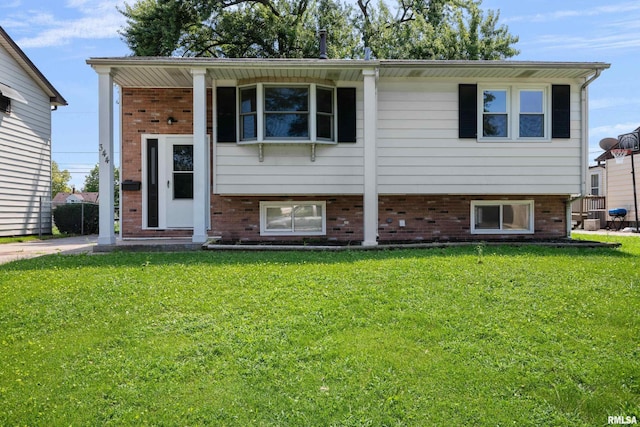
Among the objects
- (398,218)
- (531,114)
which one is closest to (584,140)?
(531,114)

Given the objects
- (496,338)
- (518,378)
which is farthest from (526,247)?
(518,378)

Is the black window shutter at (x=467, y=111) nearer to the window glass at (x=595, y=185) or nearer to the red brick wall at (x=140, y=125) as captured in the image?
the red brick wall at (x=140, y=125)

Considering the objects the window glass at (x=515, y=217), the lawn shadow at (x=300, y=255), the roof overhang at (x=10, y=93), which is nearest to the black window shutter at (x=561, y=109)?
the window glass at (x=515, y=217)

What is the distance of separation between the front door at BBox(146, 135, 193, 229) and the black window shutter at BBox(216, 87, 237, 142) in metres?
1.10

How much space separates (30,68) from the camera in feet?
44.7

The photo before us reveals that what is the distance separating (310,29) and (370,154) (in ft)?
44.2

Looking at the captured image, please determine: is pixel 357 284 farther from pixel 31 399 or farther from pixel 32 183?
pixel 32 183

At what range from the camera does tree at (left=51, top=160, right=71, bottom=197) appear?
2205 inches

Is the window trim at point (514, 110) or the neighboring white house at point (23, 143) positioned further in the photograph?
the neighboring white house at point (23, 143)

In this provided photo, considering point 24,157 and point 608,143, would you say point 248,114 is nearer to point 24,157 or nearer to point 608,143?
point 24,157

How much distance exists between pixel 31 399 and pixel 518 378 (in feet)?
11.1

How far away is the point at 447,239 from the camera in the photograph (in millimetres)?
9500

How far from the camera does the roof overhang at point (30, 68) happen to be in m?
12.6
